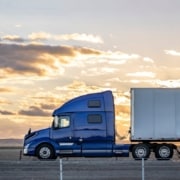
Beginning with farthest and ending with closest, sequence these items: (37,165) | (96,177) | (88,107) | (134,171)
→ (88,107) → (37,165) → (134,171) → (96,177)

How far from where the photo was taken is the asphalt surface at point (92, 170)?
3284 centimetres

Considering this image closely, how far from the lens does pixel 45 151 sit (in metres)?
43.5

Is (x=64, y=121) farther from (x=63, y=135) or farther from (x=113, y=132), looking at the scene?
(x=113, y=132)

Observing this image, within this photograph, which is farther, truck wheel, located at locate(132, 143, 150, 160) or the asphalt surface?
truck wheel, located at locate(132, 143, 150, 160)

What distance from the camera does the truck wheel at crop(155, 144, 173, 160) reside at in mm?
43000

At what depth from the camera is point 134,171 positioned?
3516cm

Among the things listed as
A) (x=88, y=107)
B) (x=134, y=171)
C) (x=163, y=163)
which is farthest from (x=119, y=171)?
(x=88, y=107)

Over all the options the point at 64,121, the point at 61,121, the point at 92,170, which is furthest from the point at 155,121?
the point at 92,170

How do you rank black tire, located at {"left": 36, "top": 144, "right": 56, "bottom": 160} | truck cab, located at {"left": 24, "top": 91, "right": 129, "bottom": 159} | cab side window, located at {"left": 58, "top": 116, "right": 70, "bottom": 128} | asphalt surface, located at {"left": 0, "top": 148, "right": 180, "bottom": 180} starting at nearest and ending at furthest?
1. asphalt surface, located at {"left": 0, "top": 148, "right": 180, "bottom": 180}
2. truck cab, located at {"left": 24, "top": 91, "right": 129, "bottom": 159}
3. cab side window, located at {"left": 58, "top": 116, "right": 70, "bottom": 128}
4. black tire, located at {"left": 36, "top": 144, "right": 56, "bottom": 160}

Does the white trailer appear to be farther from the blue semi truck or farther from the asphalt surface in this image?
the asphalt surface

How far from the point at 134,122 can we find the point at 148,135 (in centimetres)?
106

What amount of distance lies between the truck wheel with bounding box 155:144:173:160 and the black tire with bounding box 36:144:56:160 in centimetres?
588

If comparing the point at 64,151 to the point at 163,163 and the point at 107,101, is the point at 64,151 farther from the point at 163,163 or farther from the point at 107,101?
the point at 163,163

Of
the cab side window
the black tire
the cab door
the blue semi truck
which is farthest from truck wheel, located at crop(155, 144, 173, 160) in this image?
the black tire
